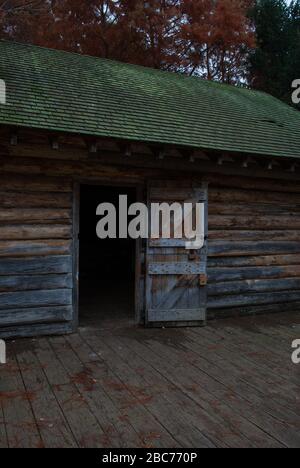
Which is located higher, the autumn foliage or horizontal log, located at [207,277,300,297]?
the autumn foliage

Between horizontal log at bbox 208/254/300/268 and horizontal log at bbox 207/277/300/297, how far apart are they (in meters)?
0.33

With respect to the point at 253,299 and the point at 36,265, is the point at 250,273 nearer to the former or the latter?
the point at 253,299

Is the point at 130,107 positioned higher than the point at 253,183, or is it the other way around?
the point at 130,107

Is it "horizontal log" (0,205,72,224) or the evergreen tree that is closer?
"horizontal log" (0,205,72,224)

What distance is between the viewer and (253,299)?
7.64m

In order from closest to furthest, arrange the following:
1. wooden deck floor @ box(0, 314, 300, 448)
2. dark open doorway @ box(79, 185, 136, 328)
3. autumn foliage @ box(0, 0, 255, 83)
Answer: wooden deck floor @ box(0, 314, 300, 448) → dark open doorway @ box(79, 185, 136, 328) → autumn foliage @ box(0, 0, 255, 83)

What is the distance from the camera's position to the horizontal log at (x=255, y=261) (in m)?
7.24

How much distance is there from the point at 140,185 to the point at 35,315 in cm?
258

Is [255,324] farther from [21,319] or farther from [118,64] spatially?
[118,64]

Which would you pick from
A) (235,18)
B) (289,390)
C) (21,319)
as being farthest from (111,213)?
(235,18)

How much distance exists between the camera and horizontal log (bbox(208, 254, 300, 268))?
724cm

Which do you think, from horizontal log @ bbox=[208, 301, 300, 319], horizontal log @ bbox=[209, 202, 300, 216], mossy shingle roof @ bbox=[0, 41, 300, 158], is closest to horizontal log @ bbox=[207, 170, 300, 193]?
horizontal log @ bbox=[209, 202, 300, 216]

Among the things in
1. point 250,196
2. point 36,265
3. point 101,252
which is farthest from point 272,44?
point 36,265

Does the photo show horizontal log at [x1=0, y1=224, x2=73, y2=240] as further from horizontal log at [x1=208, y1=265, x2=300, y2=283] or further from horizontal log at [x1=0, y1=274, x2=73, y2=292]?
horizontal log at [x1=208, y1=265, x2=300, y2=283]
